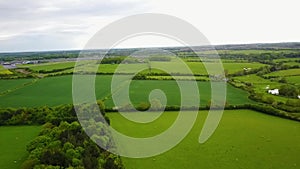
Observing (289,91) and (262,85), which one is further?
(262,85)

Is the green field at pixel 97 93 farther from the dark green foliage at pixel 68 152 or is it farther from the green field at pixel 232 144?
the dark green foliage at pixel 68 152

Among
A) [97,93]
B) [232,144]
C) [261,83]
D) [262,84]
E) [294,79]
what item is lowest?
[232,144]

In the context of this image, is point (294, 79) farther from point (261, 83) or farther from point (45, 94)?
point (45, 94)

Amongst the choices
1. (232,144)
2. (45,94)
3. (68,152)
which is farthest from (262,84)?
(68,152)

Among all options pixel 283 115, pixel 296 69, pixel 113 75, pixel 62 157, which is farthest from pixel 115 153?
pixel 296 69

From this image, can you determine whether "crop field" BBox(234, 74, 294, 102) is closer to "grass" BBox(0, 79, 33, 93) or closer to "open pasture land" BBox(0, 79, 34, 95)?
"open pasture land" BBox(0, 79, 34, 95)

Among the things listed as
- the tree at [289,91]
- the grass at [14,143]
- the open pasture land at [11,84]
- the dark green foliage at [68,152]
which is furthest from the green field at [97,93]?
the dark green foliage at [68,152]
